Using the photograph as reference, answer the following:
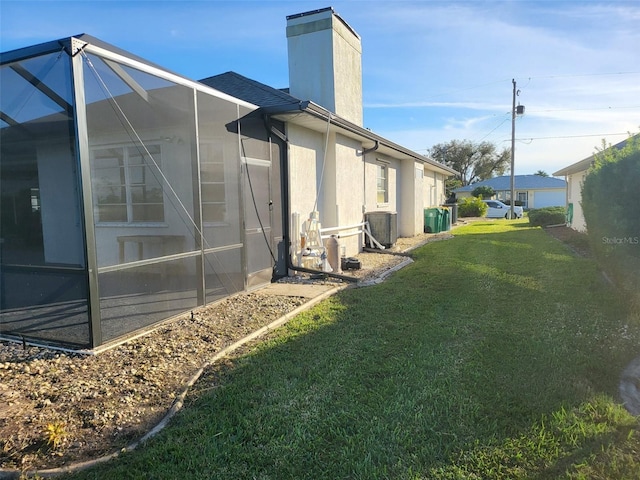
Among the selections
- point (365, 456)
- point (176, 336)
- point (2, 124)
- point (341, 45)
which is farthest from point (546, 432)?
point (341, 45)

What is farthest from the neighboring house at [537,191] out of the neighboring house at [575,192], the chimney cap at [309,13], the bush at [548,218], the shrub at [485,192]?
the chimney cap at [309,13]

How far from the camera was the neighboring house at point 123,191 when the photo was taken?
175 inches

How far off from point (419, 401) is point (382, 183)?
11.7 m

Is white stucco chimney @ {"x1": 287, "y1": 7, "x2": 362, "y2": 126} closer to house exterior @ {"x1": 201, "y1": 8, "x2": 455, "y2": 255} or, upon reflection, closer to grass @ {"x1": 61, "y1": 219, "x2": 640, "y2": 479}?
house exterior @ {"x1": 201, "y1": 8, "x2": 455, "y2": 255}

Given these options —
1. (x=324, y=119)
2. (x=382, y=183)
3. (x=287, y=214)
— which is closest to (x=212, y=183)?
(x=287, y=214)

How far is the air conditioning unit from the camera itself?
12.3 meters

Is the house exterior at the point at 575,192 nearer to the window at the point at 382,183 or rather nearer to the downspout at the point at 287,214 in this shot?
the window at the point at 382,183

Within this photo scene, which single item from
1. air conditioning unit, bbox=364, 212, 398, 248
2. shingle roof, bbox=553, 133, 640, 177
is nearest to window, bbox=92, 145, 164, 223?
air conditioning unit, bbox=364, 212, 398, 248

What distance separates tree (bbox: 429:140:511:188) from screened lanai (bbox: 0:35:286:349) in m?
55.7

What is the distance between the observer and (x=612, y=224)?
231 inches

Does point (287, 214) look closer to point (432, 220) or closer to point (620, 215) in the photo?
point (620, 215)

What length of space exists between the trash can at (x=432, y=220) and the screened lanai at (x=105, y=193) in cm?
1338

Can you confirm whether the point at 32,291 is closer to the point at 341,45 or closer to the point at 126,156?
the point at 126,156

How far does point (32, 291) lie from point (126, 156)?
83.0 inches
